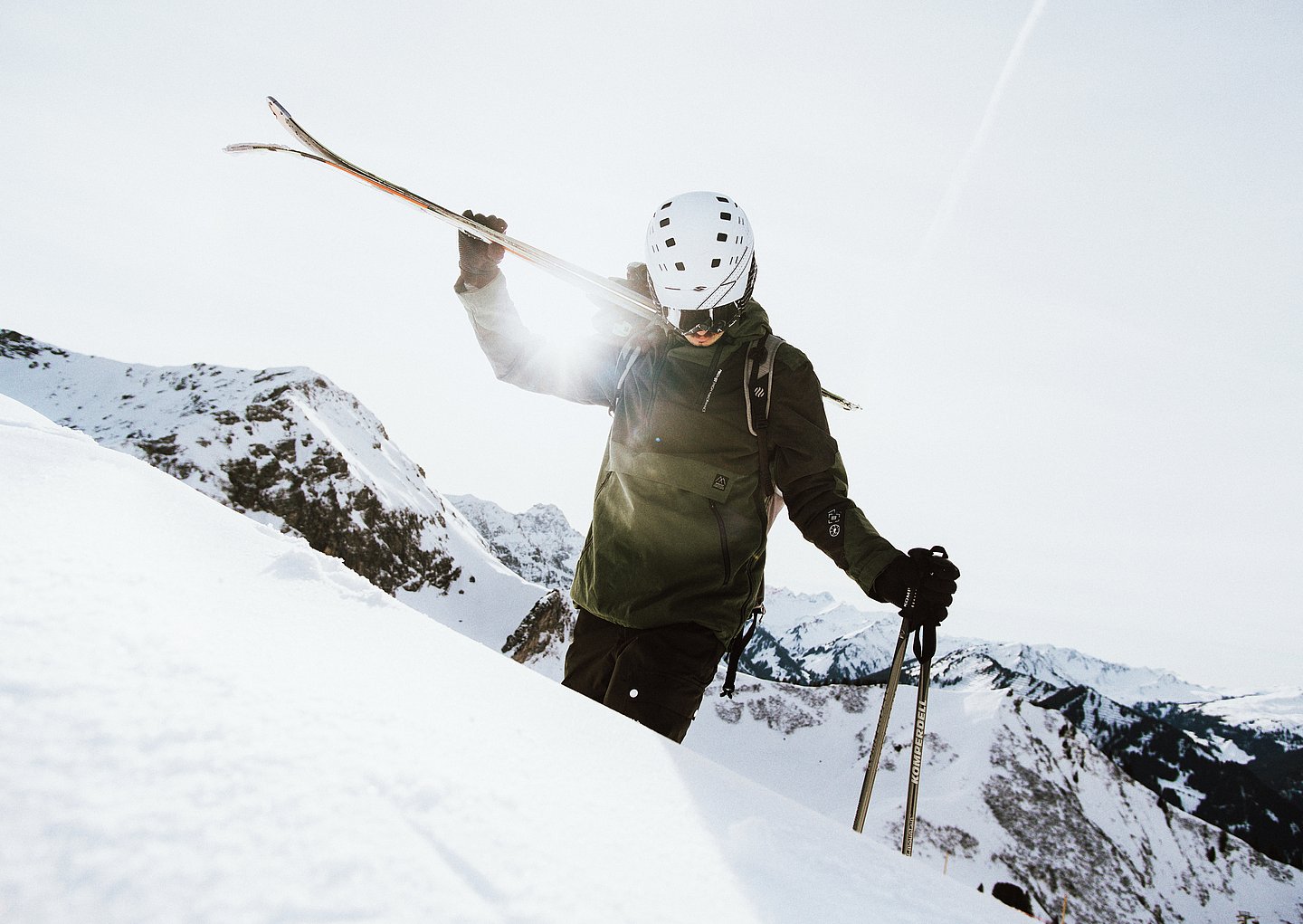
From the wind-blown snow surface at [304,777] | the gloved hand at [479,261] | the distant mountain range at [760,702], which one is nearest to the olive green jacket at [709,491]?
the gloved hand at [479,261]

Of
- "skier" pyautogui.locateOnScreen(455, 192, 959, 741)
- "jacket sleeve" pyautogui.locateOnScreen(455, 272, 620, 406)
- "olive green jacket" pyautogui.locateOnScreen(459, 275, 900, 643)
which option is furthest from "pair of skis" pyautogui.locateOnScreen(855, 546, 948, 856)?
"jacket sleeve" pyautogui.locateOnScreen(455, 272, 620, 406)

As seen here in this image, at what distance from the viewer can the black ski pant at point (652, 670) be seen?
388cm

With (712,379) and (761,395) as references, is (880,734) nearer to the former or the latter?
(761,395)

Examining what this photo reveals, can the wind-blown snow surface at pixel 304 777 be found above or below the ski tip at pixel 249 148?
below

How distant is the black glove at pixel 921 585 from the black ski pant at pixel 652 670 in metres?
1.16

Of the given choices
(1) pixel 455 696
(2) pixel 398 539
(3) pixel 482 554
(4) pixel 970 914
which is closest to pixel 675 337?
(1) pixel 455 696

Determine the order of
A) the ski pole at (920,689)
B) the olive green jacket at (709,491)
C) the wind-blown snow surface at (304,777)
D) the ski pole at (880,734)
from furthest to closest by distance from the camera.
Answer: the olive green jacket at (709,491)
the ski pole at (920,689)
the ski pole at (880,734)
the wind-blown snow surface at (304,777)

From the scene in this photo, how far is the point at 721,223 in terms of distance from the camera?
14.6ft

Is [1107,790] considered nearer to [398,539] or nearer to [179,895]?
[179,895]

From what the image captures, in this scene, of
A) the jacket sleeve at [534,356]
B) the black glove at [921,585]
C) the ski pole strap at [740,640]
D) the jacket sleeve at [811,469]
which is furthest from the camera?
the jacket sleeve at [534,356]

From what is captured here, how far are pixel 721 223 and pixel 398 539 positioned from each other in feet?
221

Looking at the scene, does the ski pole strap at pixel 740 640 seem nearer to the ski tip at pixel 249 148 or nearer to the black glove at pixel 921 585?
the black glove at pixel 921 585

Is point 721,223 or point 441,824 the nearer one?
point 441,824

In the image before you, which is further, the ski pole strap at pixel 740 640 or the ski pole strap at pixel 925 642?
the ski pole strap at pixel 740 640
